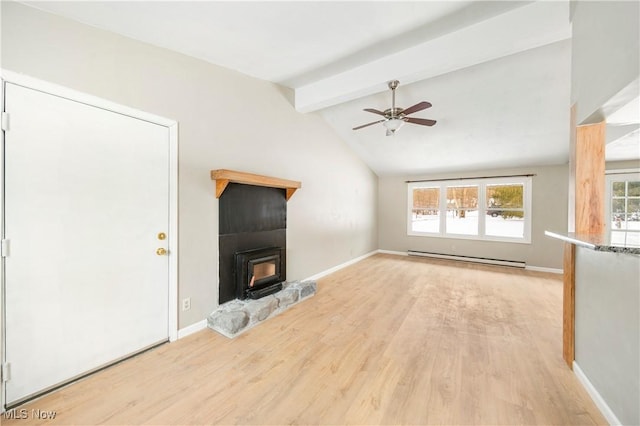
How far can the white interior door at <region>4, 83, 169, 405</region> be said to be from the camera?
1583 millimetres

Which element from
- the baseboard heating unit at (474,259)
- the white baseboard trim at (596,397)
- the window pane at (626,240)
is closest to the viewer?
the window pane at (626,240)

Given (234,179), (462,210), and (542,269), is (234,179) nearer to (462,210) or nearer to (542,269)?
(462,210)

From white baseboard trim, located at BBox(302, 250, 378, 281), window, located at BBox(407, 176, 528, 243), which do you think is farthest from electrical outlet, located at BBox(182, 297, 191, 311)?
window, located at BBox(407, 176, 528, 243)

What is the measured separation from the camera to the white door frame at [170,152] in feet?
4.99

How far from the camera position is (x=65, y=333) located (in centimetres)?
177

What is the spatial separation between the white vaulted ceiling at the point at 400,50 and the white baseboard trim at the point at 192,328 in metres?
2.73

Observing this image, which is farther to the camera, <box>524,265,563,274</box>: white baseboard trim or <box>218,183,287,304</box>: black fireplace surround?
<box>524,265,563,274</box>: white baseboard trim

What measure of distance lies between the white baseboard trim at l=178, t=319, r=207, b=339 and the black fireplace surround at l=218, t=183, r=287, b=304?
0.28 meters

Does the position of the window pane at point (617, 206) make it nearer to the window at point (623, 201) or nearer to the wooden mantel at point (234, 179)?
the window at point (623, 201)

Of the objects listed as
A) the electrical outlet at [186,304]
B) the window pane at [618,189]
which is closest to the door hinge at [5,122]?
the electrical outlet at [186,304]

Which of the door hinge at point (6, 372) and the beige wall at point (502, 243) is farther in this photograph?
the beige wall at point (502, 243)

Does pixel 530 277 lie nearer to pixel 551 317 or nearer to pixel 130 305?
pixel 551 317

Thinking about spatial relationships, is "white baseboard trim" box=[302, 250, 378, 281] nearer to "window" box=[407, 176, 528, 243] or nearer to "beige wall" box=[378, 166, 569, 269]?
"beige wall" box=[378, 166, 569, 269]

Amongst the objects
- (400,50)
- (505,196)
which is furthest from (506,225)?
(400,50)
